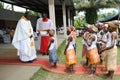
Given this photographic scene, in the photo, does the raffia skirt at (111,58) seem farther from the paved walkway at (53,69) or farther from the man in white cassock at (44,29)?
the man in white cassock at (44,29)

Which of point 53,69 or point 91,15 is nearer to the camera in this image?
point 53,69

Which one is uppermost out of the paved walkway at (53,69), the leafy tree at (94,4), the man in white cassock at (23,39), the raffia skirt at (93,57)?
the leafy tree at (94,4)

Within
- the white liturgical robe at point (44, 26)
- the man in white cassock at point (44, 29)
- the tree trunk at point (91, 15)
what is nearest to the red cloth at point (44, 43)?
the man in white cassock at point (44, 29)

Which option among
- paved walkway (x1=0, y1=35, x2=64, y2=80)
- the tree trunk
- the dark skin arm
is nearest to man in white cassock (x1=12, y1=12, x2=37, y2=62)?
paved walkway (x1=0, y1=35, x2=64, y2=80)

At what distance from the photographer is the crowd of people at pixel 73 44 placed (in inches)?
315

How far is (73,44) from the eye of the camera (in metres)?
9.08

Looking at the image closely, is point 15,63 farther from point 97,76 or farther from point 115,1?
point 115,1

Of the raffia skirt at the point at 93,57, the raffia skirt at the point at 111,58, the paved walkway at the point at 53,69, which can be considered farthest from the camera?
the paved walkway at the point at 53,69

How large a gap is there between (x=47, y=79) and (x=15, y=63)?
5.92 feet

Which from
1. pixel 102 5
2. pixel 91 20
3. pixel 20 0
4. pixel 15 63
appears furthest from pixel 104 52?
pixel 91 20

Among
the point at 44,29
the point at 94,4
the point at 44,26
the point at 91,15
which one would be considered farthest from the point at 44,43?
the point at 91,15

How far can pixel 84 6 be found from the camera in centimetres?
3662

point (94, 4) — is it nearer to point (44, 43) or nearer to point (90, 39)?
point (44, 43)

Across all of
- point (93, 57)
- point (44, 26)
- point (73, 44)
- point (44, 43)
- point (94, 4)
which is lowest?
point (93, 57)
